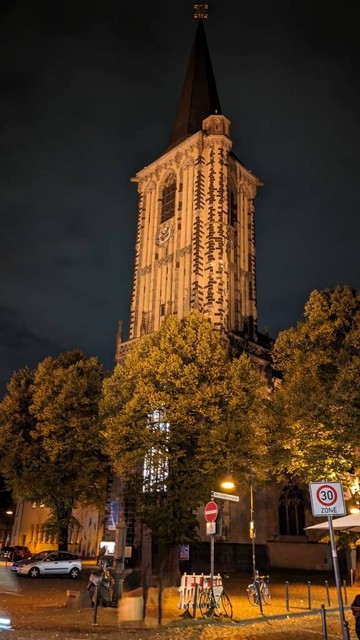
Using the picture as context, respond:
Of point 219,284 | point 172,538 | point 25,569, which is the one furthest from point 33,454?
point 219,284

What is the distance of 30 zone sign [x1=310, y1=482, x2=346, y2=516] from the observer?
34.4 feet

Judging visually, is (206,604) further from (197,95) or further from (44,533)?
(197,95)

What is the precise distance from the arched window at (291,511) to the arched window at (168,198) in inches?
1036

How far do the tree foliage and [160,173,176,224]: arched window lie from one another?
23192mm

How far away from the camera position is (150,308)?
4541 centimetres

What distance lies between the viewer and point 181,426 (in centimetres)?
2584

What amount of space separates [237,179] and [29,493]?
34444 millimetres

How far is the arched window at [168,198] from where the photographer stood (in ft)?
160

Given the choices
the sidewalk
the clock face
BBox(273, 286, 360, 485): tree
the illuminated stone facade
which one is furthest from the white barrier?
the clock face

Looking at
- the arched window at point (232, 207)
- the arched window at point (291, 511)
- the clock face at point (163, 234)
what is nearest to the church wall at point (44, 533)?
the arched window at point (291, 511)

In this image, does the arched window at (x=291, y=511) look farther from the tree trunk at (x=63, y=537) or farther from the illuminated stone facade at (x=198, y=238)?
the tree trunk at (x=63, y=537)

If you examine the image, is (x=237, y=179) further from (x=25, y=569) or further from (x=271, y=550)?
(x=25, y=569)

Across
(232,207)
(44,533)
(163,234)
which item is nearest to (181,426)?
(163,234)

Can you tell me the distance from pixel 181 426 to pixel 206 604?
1044cm
